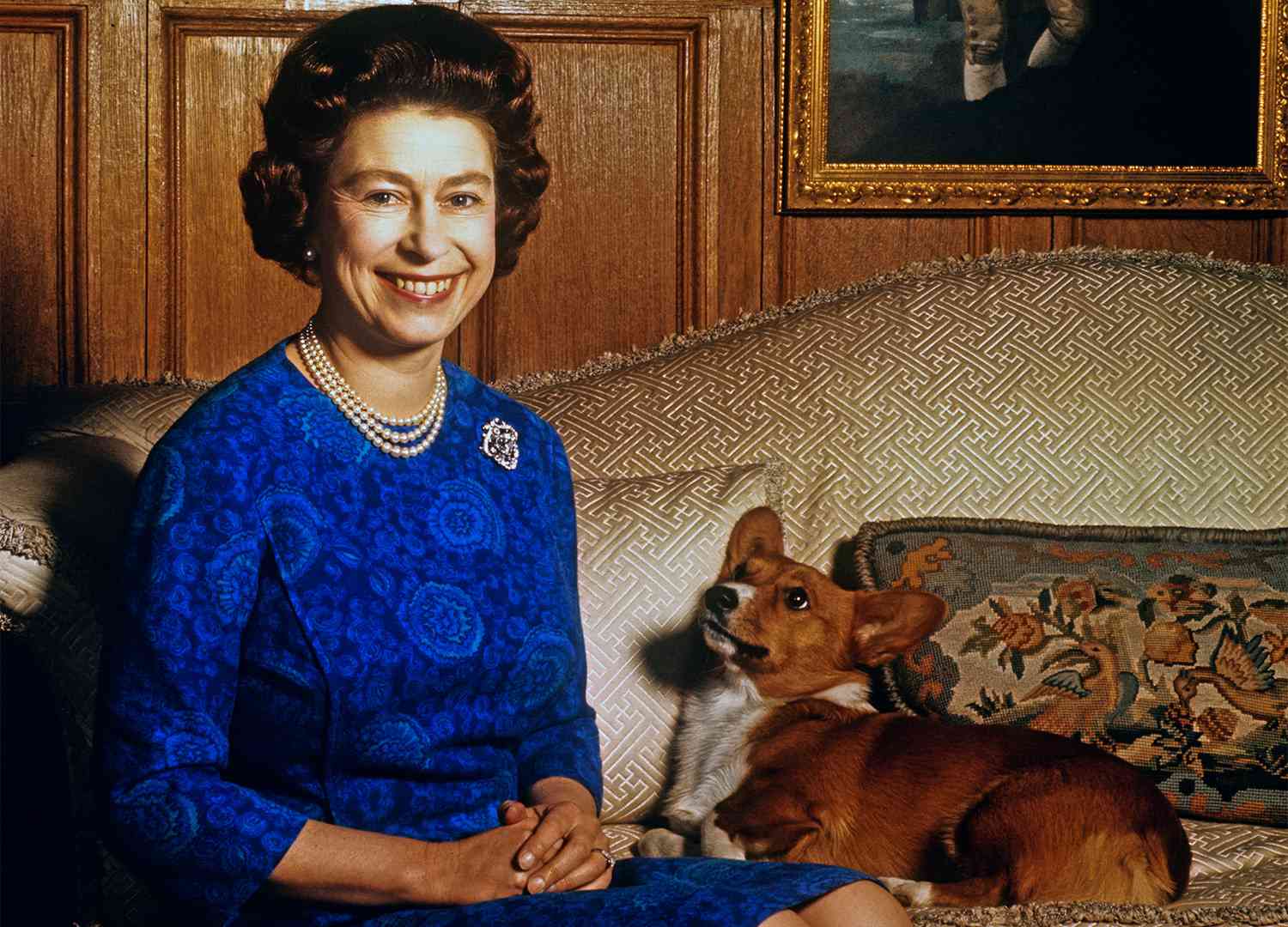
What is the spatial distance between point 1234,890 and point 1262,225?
5.60 feet

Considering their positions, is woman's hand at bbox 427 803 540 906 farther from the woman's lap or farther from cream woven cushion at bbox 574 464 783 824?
cream woven cushion at bbox 574 464 783 824

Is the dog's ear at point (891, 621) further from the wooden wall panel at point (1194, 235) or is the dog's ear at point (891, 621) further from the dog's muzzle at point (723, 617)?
the wooden wall panel at point (1194, 235)

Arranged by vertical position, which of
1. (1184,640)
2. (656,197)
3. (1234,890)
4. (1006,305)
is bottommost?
(1234,890)

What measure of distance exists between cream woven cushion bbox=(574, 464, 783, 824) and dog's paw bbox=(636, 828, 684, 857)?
0.50 feet

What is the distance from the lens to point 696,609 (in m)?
2.08

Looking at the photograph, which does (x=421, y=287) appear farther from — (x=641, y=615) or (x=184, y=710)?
(x=641, y=615)

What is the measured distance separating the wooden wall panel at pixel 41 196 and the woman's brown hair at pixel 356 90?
1.38 meters

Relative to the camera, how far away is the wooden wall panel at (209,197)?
9.00ft

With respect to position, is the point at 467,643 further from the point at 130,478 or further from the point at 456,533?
the point at 130,478

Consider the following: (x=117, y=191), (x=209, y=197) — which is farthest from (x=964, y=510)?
(x=117, y=191)

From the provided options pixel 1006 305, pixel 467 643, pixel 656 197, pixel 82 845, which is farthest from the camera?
pixel 656 197

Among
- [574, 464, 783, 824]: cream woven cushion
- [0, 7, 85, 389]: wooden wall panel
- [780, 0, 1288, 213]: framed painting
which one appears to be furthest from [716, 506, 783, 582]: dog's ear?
[0, 7, 85, 389]: wooden wall panel

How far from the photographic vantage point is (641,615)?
2.06 metres

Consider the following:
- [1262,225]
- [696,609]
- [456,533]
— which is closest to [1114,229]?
[1262,225]
